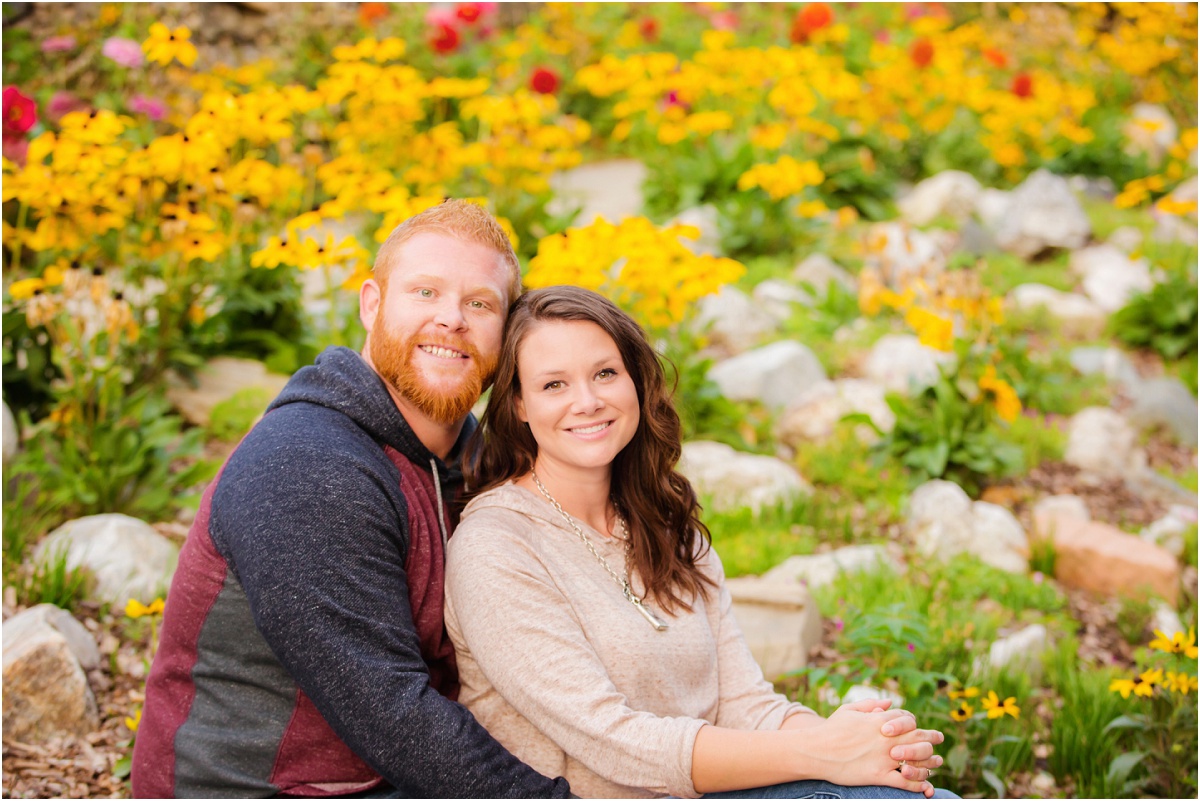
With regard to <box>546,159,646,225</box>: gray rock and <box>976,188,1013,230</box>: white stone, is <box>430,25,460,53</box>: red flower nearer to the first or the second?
<box>546,159,646,225</box>: gray rock

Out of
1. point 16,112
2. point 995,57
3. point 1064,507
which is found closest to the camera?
point 16,112

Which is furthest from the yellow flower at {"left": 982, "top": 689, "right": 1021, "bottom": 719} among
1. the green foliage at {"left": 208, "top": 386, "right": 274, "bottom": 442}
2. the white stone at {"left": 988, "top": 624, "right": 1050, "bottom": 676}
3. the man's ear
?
the green foliage at {"left": 208, "top": 386, "right": 274, "bottom": 442}

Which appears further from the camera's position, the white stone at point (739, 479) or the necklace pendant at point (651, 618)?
the white stone at point (739, 479)

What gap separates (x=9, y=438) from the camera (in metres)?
3.35

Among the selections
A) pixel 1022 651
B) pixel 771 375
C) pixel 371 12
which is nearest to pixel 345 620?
pixel 1022 651

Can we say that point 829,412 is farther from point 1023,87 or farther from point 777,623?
point 1023,87

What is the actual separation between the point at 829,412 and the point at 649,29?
474 centimetres

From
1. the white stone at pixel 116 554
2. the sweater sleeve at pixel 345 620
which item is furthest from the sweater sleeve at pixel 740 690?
the white stone at pixel 116 554

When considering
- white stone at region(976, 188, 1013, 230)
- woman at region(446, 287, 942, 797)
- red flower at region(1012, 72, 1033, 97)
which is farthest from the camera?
red flower at region(1012, 72, 1033, 97)

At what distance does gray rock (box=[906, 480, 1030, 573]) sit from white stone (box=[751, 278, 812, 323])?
1.79 metres

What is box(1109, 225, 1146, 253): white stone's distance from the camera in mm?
6660

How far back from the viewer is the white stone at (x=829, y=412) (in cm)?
471

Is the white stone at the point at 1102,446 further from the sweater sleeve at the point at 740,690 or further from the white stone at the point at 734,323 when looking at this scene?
the sweater sleeve at the point at 740,690

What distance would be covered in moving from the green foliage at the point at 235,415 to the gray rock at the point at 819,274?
10.6ft
